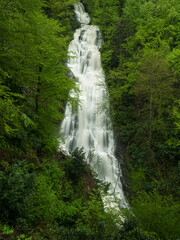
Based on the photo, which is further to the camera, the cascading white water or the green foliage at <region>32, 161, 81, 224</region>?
the cascading white water

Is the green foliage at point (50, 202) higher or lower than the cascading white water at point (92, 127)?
lower

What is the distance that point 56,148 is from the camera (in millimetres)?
9359

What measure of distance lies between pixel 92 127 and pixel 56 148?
700cm

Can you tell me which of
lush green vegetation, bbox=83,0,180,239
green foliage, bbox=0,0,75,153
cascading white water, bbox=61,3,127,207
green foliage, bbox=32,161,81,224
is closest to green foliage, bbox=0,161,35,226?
green foliage, bbox=32,161,81,224

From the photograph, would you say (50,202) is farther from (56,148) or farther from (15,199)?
(56,148)

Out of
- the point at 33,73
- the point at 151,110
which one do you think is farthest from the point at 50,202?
the point at 151,110

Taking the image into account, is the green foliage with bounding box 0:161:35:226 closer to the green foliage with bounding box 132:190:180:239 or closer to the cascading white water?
the green foliage with bounding box 132:190:180:239

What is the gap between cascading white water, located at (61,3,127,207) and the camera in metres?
12.8

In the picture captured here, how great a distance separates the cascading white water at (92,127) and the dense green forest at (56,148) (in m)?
1.18

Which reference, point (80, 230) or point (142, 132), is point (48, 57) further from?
point (142, 132)

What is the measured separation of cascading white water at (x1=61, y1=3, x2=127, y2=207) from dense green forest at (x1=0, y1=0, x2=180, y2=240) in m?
1.18

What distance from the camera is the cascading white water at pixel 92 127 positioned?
12.8 meters

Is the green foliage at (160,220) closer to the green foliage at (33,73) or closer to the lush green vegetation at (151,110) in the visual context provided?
the lush green vegetation at (151,110)

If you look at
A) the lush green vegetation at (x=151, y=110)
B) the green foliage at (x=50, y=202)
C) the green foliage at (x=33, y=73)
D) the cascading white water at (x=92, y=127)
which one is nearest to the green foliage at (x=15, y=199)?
the green foliage at (x=50, y=202)
